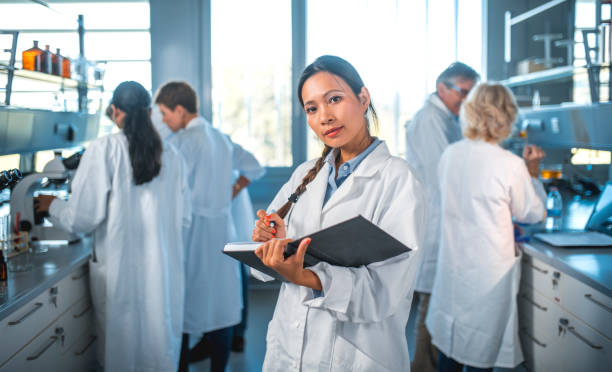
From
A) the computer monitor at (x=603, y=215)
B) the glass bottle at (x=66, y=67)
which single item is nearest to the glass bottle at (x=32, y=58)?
the glass bottle at (x=66, y=67)

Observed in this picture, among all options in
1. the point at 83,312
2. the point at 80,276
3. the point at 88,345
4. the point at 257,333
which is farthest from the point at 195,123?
the point at 257,333

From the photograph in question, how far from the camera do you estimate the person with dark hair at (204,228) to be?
9.58ft

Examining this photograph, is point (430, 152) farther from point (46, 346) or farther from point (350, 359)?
point (46, 346)

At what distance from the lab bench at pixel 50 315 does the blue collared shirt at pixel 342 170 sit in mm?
1126

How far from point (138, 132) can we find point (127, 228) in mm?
416

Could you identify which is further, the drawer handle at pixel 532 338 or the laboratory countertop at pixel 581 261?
the drawer handle at pixel 532 338

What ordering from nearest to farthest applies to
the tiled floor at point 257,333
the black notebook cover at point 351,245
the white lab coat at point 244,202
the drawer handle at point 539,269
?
the black notebook cover at point 351,245 → the drawer handle at point 539,269 → the tiled floor at point 257,333 → the white lab coat at point 244,202

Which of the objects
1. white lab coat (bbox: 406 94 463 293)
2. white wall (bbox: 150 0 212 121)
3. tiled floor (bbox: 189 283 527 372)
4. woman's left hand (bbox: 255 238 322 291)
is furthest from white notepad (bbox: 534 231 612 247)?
white wall (bbox: 150 0 212 121)

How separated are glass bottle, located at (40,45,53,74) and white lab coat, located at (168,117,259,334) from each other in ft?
2.32

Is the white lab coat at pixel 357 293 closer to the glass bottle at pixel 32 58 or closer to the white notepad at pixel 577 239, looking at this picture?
the white notepad at pixel 577 239

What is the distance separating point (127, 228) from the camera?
7.49ft

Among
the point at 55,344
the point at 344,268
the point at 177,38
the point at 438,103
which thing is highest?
the point at 177,38

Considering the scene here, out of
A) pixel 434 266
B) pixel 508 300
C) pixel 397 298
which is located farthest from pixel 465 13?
pixel 397 298

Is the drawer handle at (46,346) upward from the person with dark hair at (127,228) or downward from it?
downward
